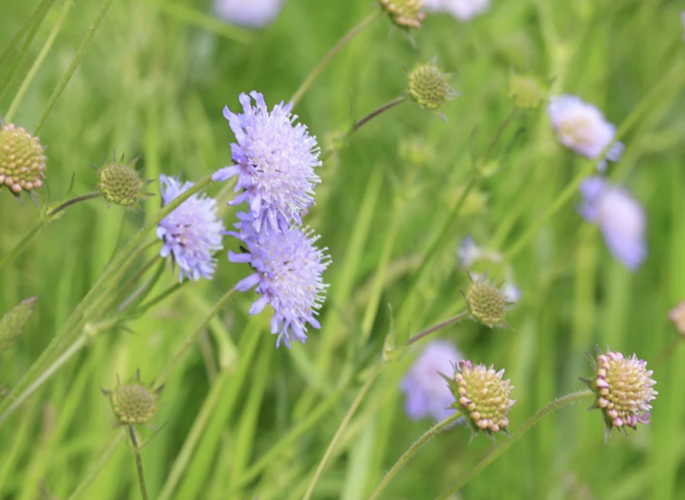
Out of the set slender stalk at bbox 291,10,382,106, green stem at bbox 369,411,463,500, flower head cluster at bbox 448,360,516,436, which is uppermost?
slender stalk at bbox 291,10,382,106

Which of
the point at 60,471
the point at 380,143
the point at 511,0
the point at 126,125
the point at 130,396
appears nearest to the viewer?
the point at 130,396

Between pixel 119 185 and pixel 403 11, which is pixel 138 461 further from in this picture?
pixel 403 11

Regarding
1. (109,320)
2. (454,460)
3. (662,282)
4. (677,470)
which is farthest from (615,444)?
(109,320)

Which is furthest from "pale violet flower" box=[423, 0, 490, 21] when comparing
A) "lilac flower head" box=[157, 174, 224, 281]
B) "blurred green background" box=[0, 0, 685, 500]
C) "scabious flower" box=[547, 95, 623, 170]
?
"lilac flower head" box=[157, 174, 224, 281]

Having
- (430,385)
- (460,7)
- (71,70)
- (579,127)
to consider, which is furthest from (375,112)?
(460,7)

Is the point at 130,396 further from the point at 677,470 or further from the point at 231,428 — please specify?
the point at 677,470

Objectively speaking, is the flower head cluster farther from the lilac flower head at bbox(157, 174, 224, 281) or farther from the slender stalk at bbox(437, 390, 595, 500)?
the lilac flower head at bbox(157, 174, 224, 281)

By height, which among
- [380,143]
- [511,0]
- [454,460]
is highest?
[511,0]
